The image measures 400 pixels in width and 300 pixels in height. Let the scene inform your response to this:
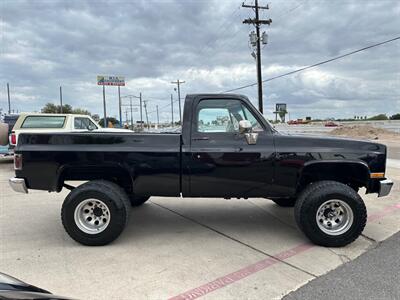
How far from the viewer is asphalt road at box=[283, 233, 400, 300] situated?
11.1 feet

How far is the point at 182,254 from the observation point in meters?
4.40

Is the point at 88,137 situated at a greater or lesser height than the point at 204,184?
greater

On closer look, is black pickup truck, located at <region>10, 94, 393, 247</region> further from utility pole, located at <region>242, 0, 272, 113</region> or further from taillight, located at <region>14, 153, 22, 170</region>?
utility pole, located at <region>242, 0, 272, 113</region>

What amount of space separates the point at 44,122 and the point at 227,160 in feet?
31.1

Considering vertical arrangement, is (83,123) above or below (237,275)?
above

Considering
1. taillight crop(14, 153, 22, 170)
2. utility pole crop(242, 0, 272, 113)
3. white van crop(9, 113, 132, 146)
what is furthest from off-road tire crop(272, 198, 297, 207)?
utility pole crop(242, 0, 272, 113)

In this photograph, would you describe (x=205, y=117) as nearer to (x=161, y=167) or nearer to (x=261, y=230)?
(x=161, y=167)

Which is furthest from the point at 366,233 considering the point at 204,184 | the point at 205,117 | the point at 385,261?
the point at 205,117

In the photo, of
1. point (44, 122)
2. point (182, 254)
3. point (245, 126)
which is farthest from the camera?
point (44, 122)

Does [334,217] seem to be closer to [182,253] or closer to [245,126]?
[245,126]

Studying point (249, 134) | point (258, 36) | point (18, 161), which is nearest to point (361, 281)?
point (249, 134)

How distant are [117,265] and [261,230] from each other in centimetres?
225

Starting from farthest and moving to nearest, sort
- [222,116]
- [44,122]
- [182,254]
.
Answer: [44,122] < [222,116] < [182,254]

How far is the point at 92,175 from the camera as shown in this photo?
5055 millimetres
